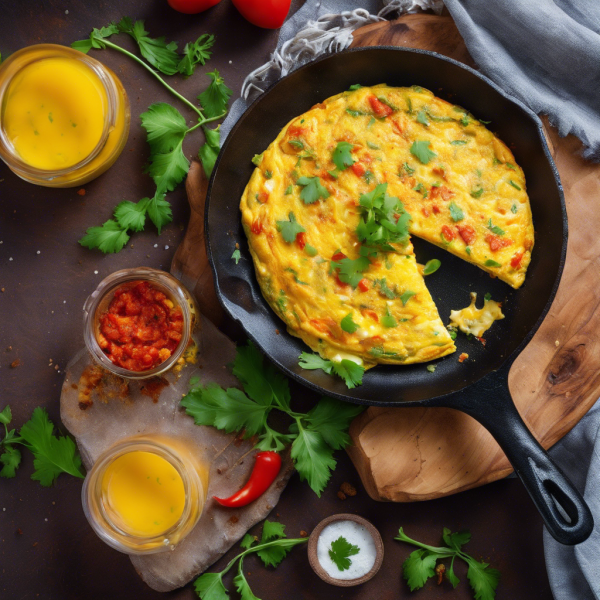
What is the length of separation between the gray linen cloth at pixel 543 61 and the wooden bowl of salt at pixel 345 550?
51.1 inches

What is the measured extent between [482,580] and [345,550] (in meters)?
1.10

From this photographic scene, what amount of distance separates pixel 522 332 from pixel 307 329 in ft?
4.93

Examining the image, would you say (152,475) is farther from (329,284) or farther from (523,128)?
(523,128)

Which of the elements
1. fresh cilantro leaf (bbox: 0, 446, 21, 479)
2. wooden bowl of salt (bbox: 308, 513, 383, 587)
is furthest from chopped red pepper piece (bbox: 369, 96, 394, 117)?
fresh cilantro leaf (bbox: 0, 446, 21, 479)

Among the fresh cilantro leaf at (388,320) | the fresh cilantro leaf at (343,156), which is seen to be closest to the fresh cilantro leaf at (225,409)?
the fresh cilantro leaf at (388,320)

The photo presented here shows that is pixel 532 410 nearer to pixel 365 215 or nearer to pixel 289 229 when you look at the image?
pixel 365 215

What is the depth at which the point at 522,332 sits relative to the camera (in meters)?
3.85

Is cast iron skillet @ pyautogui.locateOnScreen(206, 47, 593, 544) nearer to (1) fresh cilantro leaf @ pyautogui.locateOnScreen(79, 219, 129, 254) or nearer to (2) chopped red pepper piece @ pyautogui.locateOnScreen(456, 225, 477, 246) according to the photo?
(2) chopped red pepper piece @ pyautogui.locateOnScreen(456, 225, 477, 246)

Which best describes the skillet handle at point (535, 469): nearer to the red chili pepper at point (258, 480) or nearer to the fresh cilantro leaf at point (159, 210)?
the red chili pepper at point (258, 480)

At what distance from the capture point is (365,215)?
377 centimetres

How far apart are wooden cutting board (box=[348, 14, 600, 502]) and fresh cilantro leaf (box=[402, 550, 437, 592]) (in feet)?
1.78

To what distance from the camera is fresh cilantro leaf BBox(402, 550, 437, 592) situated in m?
4.07

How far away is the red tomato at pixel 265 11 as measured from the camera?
3975 millimetres

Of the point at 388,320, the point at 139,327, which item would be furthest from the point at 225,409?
the point at 388,320
